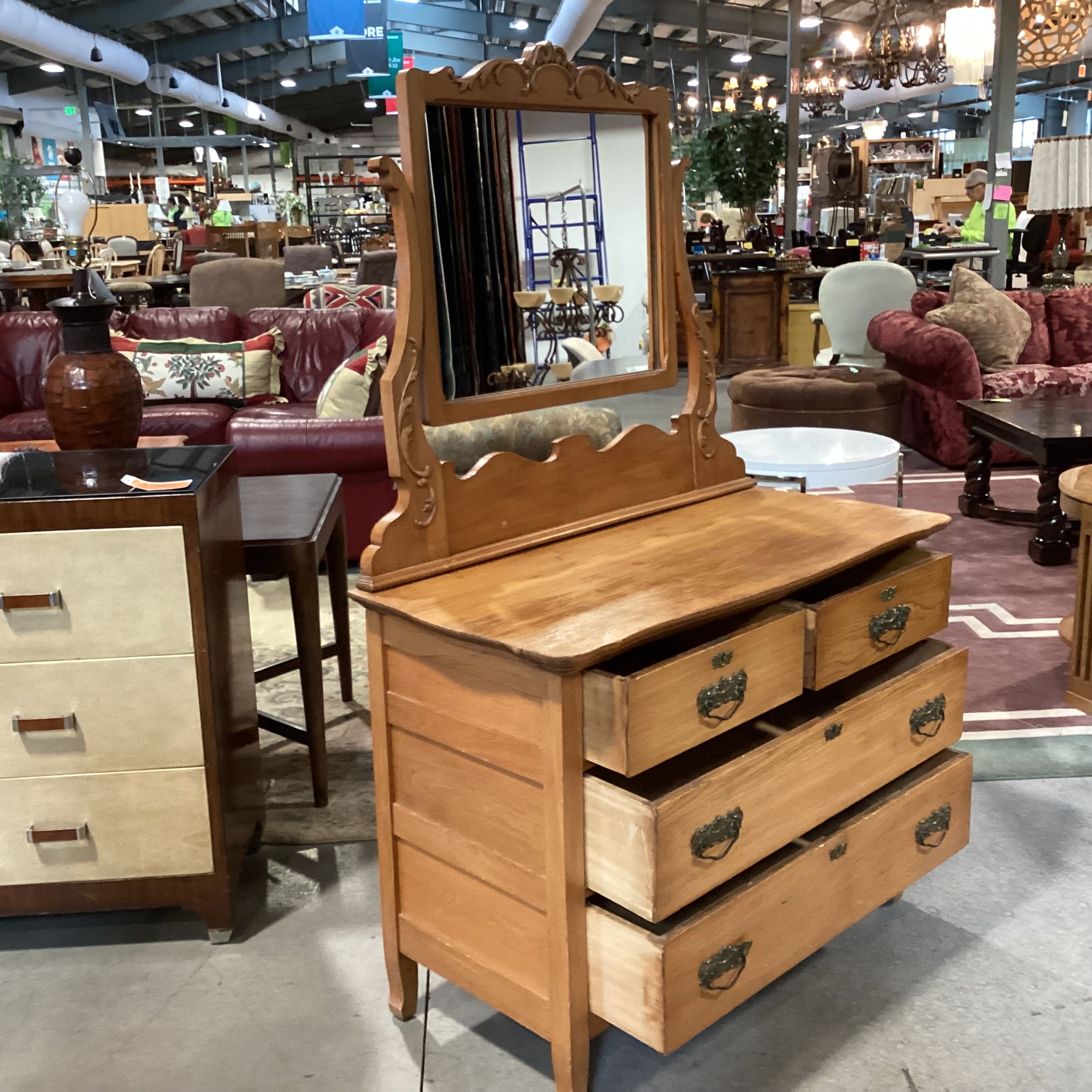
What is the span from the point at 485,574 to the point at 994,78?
9.03m

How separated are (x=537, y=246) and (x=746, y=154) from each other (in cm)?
916

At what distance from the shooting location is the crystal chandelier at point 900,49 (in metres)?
10.4

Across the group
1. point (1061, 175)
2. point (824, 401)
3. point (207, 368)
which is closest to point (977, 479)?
point (824, 401)

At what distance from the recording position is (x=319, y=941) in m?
2.25

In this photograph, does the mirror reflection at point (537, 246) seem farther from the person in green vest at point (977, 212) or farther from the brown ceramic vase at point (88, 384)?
the person in green vest at point (977, 212)

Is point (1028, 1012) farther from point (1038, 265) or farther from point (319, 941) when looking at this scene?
point (1038, 265)

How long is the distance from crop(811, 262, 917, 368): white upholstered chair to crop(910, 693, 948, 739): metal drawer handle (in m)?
5.38

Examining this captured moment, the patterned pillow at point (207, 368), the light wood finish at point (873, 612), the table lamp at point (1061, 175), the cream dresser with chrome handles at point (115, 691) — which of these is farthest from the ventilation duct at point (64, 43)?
the light wood finish at point (873, 612)

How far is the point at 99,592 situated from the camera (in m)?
2.04

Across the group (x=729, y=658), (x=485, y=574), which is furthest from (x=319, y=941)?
(x=729, y=658)

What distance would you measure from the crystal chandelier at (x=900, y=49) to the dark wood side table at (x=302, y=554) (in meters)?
9.06

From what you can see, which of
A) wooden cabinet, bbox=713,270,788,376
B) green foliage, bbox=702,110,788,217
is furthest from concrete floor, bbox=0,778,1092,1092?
green foliage, bbox=702,110,788,217

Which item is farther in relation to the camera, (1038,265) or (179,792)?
(1038,265)

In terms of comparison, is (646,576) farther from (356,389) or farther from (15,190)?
(15,190)
